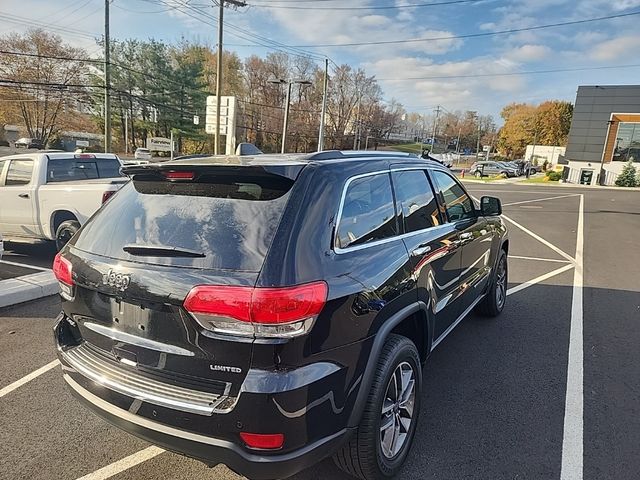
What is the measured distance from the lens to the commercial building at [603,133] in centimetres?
4075

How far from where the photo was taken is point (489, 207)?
4.55 m

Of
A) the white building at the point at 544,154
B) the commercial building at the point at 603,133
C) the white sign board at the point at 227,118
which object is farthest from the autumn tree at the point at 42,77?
the white building at the point at 544,154

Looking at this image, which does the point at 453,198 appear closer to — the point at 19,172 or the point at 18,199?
the point at 18,199

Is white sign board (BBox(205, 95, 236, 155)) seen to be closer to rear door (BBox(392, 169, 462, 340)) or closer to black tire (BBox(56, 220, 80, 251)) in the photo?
black tire (BBox(56, 220, 80, 251))

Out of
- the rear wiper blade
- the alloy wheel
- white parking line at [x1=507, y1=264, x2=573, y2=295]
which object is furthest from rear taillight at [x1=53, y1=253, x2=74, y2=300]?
white parking line at [x1=507, y1=264, x2=573, y2=295]

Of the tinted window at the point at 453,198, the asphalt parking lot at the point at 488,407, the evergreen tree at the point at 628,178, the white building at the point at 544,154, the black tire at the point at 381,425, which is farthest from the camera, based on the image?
the white building at the point at 544,154

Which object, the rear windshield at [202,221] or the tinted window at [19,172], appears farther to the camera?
the tinted window at [19,172]

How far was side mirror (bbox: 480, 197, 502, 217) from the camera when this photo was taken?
450 centimetres

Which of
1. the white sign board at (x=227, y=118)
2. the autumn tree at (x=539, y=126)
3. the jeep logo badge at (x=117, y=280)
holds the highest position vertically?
the autumn tree at (x=539, y=126)

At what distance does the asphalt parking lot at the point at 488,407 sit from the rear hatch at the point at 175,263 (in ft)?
2.68

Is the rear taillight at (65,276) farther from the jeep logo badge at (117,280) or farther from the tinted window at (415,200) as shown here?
the tinted window at (415,200)

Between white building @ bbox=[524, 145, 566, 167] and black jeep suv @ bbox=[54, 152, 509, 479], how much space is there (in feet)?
231

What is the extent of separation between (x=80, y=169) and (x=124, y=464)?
21.9 ft

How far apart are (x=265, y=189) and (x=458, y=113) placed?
127780 millimetres
